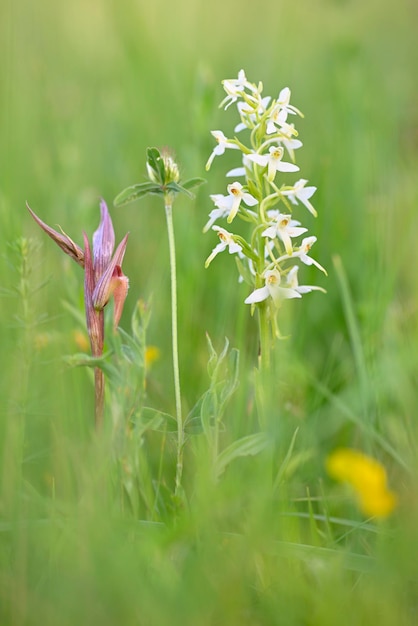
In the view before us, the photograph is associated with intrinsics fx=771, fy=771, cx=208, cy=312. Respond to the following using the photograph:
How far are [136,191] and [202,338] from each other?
2.38 feet

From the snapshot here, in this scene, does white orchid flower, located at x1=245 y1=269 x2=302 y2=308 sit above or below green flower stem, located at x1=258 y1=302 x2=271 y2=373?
above

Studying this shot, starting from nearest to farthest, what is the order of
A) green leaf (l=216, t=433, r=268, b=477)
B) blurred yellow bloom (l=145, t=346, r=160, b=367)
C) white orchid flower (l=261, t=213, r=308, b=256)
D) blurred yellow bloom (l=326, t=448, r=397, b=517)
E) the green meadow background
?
the green meadow background < blurred yellow bloom (l=326, t=448, r=397, b=517) < green leaf (l=216, t=433, r=268, b=477) < white orchid flower (l=261, t=213, r=308, b=256) < blurred yellow bloom (l=145, t=346, r=160, b=367)

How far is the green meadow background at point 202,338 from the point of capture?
0.93 m

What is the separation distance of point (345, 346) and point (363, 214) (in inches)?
26.0

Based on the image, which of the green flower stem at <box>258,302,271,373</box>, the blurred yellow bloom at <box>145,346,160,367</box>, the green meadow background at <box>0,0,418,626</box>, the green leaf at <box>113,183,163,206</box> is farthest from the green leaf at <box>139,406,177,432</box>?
the blurred yellow bloom at <box>145,346,160,367</box>

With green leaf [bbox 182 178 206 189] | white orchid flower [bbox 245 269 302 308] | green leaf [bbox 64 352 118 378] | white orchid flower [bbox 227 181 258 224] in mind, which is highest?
green leaf [bbox 182 178 206 189]

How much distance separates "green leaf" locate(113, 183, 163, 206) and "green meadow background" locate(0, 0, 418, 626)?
→ 0.78 feet

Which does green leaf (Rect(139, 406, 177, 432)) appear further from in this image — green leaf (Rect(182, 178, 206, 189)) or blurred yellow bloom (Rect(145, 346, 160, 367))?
blurred yellow bloom (Rect(145, 346, 160, 367))

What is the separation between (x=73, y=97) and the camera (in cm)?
374

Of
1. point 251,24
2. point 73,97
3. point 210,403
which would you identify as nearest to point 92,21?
point 251,24

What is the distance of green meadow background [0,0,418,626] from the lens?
36.8 inches

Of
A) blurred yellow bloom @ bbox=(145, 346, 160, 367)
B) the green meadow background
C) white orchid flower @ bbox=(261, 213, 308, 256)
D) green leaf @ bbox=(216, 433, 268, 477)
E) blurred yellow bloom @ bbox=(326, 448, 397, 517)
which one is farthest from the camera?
blurred yellow bloom @ bbox=(145, 346, 160, 367)

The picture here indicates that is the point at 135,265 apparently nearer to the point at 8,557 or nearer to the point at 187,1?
the point at 8,557

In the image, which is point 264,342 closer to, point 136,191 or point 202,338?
point 136,191
